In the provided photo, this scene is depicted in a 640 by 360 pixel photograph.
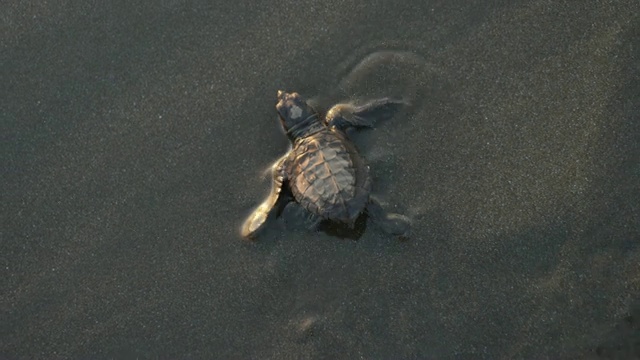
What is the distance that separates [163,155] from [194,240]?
73cm

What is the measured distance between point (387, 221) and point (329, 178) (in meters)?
0.57

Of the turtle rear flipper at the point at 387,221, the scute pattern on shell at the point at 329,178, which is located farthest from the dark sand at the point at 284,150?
the scute pattern on shell at the point at 329,178

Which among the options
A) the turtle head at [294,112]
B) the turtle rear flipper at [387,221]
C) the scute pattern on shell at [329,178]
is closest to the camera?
the scute pattern on shell at [329,178]

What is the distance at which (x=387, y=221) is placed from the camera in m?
4.18

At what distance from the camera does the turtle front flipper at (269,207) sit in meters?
4.24

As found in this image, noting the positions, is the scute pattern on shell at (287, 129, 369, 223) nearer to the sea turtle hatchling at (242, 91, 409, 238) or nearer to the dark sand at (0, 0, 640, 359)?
the sea turtle hatchling at (242, 91, 409, 238)

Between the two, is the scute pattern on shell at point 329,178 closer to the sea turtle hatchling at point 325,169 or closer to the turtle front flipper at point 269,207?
the sea turtle hatchling at point 325,169

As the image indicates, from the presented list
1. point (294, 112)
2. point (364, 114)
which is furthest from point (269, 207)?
point (364, 114)

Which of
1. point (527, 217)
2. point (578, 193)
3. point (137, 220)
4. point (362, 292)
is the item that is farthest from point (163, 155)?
point (578, 193)

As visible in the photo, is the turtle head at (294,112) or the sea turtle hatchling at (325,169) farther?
the turtle head at (294,112)

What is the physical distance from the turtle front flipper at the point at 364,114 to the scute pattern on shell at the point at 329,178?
18cm

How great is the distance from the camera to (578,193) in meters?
4.16

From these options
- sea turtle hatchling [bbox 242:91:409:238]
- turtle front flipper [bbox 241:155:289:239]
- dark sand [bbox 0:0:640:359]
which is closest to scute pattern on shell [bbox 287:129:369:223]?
sea turtle hatchling [bbox 242:91:409:238]

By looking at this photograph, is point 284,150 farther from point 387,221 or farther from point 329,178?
point 387,221
